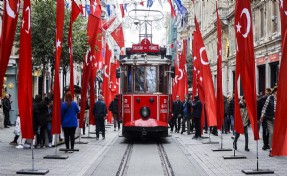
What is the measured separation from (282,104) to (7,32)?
536cm

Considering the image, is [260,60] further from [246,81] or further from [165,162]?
[246,81]

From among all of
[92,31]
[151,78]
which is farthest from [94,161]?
[151,78]

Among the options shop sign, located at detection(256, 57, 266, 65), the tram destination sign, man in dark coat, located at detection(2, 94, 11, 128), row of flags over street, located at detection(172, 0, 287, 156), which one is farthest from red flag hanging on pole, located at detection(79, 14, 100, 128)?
shop sign, located at detection(256, 57, 266, 65)

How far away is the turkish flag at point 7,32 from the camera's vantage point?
975 centimetres

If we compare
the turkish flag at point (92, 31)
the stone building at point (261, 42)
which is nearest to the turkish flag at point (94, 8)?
the turkish flag at point (92, 31)

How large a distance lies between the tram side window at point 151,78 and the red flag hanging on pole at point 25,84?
982cm

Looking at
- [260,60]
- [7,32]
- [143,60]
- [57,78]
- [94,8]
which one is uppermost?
[94,8]

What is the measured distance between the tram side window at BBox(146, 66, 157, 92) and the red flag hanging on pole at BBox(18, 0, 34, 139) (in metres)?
9.82

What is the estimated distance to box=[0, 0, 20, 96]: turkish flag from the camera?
9750 mm

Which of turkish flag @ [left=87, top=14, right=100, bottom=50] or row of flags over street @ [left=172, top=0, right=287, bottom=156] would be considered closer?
row of flags over street @ [left=172, top=0, right=287, bottom=156]

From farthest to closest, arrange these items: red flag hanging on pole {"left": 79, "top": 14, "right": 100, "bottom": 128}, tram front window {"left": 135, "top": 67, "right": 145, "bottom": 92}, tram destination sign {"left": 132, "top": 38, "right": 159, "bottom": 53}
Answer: tram destination sign {"left": 132, "top": 38, "right": 159, "bottom": 53} → tram front window {"left": 135, "top": 67, "right": 145, "bottom": 92} → red flag hanging on pole {"left": 79, "top": 14, "right": 100, "bottom": 128}

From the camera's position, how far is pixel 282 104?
30.5 feet

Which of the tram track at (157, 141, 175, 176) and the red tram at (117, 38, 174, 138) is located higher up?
the red tram at (117, 38, 174, 138)

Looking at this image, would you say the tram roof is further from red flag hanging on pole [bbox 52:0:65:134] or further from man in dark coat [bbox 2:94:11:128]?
man in dark coat [bbox 2:94:11:128]
